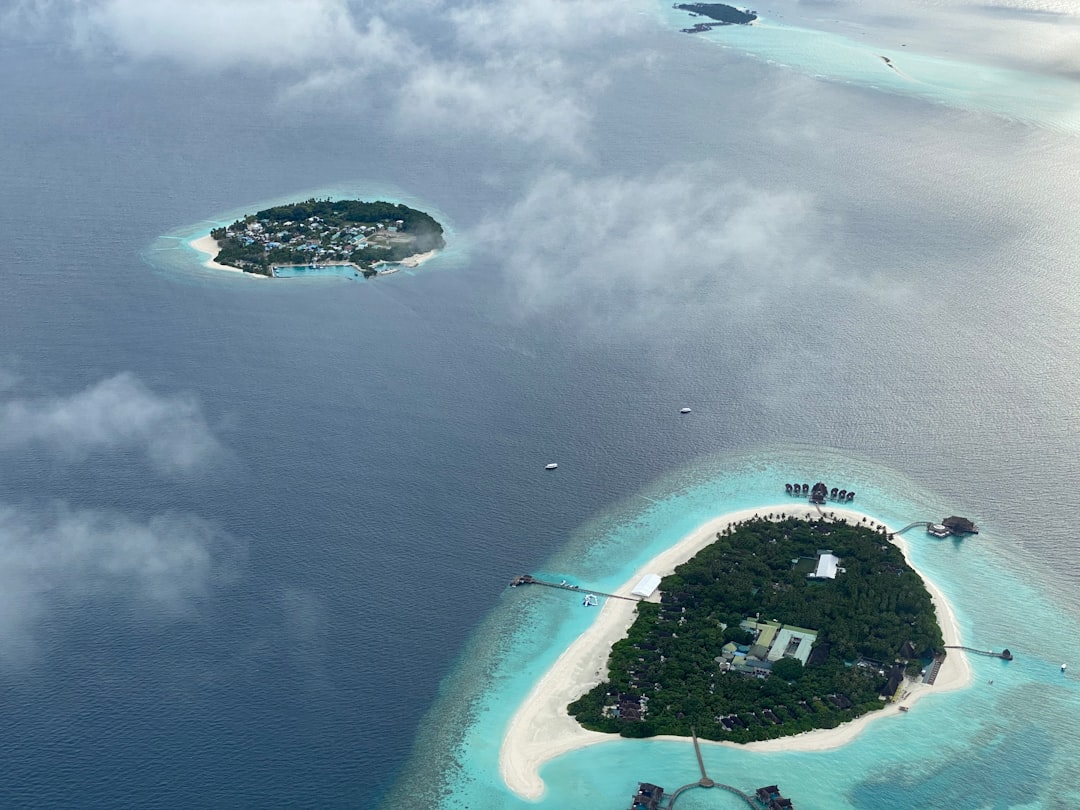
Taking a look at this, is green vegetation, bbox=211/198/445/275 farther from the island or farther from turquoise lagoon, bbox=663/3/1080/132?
turquoise lagoon, bbox=663/3/1080/132

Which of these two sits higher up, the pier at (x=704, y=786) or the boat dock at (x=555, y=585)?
the boat dock at (x=555, y=585)

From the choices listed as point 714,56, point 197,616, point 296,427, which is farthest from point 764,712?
point 714,56

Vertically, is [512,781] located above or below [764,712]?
below

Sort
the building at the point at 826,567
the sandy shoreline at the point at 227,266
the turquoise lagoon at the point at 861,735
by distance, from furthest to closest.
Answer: the sandy shoreline at the point at 227,266, the building at the point at 826,567, the turquoise lagoon at the point at 861,735

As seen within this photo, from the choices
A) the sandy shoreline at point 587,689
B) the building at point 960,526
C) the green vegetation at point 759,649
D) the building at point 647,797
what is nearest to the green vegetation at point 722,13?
the building at point 960,526

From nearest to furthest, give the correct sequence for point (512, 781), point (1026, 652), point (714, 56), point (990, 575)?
point (512, 781)
point (1026, 652)
point (990, 575)
point (714, 56)

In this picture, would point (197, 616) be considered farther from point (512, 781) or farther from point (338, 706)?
point (512, 781)

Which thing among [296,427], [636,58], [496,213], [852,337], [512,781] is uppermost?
[636,58]

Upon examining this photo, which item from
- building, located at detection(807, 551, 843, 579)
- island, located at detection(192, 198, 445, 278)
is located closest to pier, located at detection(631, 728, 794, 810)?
building, located at detection(807, 551, 843, 579)

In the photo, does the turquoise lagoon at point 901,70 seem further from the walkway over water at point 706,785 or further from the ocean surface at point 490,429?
the walkway over water at point 706,785
